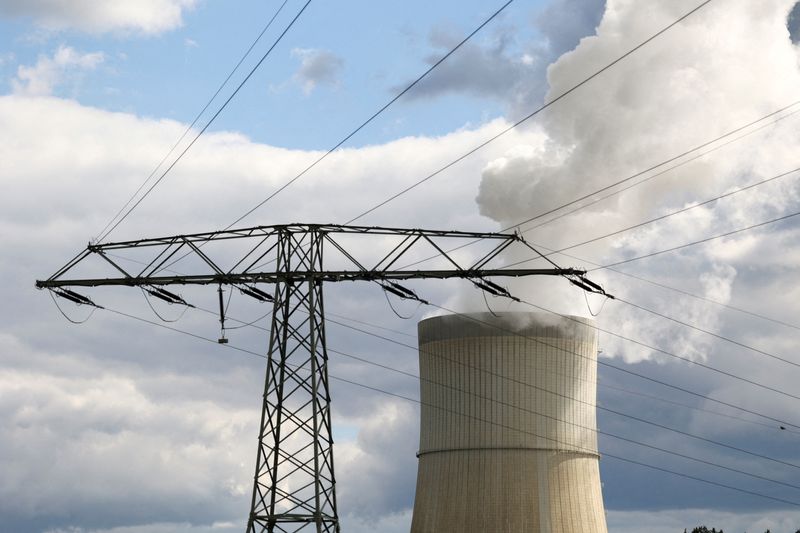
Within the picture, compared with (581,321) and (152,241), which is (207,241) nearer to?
(152,241)

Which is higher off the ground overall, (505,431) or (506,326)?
(506,326)

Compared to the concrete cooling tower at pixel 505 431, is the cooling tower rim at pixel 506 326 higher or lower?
higher

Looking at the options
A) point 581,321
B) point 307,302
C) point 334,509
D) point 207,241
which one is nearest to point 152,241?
point 207,241

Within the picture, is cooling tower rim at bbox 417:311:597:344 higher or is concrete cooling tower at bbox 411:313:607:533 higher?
cooling tower rim at bbox 417:311:597:344
